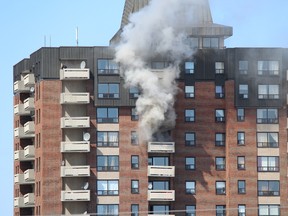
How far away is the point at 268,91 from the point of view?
19112 centimetres

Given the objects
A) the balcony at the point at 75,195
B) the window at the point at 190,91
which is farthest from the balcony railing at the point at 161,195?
the window at the point at 190,91

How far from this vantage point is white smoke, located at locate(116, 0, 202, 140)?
188 metres

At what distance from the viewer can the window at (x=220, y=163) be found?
191 meters

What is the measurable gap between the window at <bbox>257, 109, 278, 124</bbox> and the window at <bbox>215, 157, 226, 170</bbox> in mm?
6475

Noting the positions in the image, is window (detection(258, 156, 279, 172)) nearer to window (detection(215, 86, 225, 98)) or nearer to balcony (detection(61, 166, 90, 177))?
window (detection(215, 86, 225, 98))

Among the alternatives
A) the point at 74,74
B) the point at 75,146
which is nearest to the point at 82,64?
the point at 74,74

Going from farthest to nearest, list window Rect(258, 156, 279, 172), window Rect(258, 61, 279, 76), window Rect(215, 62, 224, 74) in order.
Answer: window Rect(215, 62, 224, 74), window Rect(258, 61, 279, 76), window Rect(258, 156, 279, 172)

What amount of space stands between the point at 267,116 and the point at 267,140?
2.99 meters

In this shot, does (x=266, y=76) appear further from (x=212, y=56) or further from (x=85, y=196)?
(x=85, y=196)

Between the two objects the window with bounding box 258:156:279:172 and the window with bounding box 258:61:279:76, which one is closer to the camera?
the window with bounding box 258:156:279:172

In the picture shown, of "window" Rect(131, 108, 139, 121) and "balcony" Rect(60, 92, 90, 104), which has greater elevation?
"balcony" Rect(60, 92, 90, 104)

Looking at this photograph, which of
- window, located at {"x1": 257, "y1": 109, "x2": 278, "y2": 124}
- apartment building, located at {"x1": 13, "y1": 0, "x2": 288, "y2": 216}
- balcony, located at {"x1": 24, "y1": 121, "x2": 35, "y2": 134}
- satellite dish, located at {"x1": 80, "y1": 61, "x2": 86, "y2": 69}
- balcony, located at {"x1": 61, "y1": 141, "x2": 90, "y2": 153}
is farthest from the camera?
balcony, located at {"x1": 24, "y1": 121, "x2": 35, "y2": 134}

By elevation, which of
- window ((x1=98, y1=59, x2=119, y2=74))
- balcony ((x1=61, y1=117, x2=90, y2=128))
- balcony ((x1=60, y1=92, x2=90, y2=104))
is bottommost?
balcony ((x1=61, y1=117, x2=90, y2=128))

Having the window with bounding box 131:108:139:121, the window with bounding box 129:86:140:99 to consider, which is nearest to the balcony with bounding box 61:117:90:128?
the window with bounding box 131:108:139:121
